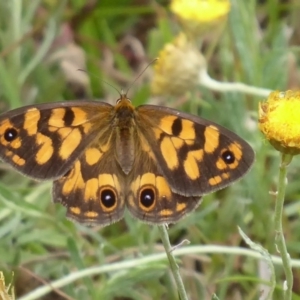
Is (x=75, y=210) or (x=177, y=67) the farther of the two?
(x=177, y=67)

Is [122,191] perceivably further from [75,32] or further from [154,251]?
[75,32]

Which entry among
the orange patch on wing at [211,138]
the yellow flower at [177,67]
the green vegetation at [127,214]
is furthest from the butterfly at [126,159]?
→ the yellow flower at [177,67]

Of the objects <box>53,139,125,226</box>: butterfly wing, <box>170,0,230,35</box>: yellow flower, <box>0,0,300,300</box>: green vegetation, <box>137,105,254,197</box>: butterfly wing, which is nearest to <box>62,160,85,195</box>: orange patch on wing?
<box>53,139,125,226</box>: butterfly wing

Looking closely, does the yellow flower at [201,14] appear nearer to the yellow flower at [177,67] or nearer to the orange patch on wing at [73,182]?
the yellow flower at [177,67]

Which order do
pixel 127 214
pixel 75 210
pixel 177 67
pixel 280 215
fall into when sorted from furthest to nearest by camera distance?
pixel 177 67 → pixel 127 214 → pixel 75 210 → pixel 280 215

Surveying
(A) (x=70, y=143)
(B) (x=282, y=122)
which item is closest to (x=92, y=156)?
(A) (x=70, y=143)

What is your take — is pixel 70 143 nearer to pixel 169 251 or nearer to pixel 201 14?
pixel 169 251

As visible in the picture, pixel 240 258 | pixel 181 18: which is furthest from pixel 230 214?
pixel 181 18
